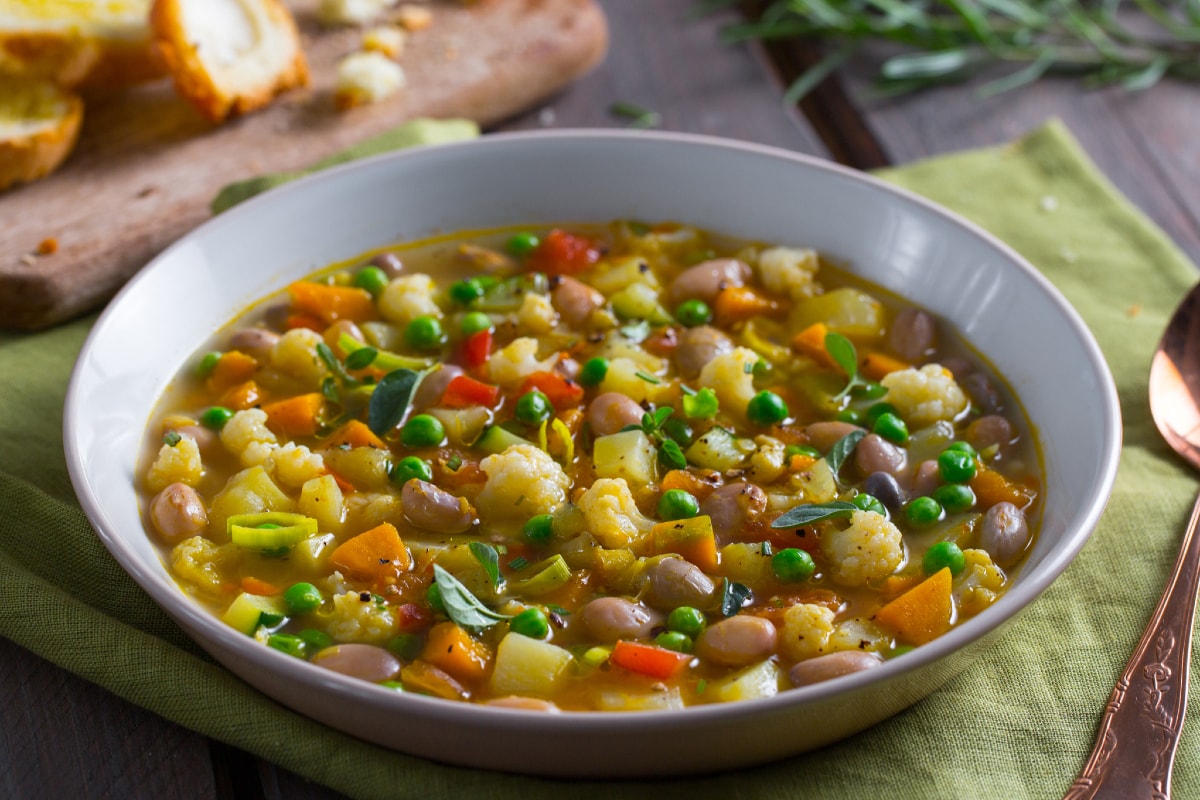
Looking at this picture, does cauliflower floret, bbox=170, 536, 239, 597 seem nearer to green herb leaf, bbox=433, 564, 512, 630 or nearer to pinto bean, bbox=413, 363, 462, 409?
green herb leaf, bbox=433, 564, 512, 630

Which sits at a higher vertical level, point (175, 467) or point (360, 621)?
point (175, 467)

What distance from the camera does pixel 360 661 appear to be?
10.7 feet

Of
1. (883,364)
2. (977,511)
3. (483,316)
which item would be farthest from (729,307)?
(977,511)

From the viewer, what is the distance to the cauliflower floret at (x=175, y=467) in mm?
3924

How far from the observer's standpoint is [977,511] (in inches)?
156

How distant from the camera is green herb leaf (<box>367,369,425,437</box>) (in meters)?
4.17

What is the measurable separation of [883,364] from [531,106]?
9.65 feet

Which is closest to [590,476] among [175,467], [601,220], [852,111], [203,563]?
[203,563]

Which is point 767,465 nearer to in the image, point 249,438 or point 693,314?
point 693,314

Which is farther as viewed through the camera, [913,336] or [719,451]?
[913,336]

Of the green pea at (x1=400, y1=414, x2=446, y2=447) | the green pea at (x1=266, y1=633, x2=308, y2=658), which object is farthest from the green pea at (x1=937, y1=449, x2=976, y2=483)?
the green pea at (x1=266, y1=633, x2=308, y2=658)

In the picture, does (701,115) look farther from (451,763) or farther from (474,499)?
(451,763)

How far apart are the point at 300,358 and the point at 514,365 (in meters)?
0.79

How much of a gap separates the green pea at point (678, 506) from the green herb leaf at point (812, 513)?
264mm
